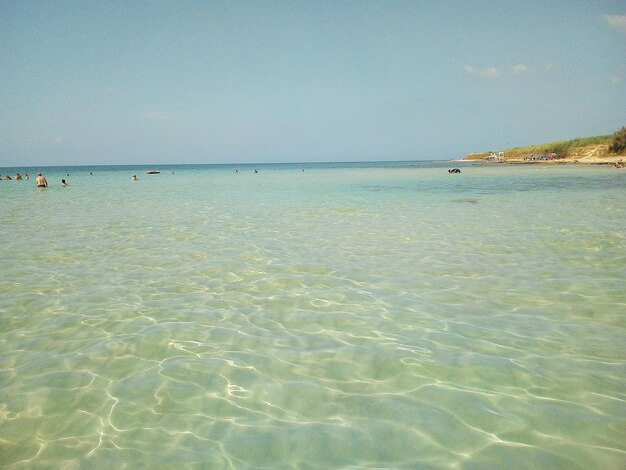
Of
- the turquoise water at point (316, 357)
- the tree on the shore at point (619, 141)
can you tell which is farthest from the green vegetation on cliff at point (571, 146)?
the turquoise water at point (316, 357)

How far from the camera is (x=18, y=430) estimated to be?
3414 mm

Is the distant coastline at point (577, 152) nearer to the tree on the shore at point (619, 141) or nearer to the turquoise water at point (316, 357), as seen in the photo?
the tree on the shore at point (619, 141)

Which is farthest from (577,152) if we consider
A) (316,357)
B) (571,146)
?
(316,357)

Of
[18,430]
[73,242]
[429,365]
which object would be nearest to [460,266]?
[429,365]

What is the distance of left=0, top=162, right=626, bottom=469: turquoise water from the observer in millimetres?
3164

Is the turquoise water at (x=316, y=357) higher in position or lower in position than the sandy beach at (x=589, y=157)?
lower

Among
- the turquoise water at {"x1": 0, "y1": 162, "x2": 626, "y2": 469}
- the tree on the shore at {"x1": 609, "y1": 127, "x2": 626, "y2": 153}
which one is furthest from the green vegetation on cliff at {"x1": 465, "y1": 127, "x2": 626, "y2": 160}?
the turquoise water at {"x1": 0, "y1": 162, "x2": 626, "y2": 469}

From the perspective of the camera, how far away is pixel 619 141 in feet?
212

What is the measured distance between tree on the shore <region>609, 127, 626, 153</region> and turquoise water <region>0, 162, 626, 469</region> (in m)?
71.6

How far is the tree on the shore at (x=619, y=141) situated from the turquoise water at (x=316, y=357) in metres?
71.6

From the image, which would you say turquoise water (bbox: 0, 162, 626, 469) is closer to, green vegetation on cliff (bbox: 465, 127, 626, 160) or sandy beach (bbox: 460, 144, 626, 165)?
sandy beach (bbox: 460, 144, 626, 165)

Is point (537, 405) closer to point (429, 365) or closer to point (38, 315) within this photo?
point (429, 365)

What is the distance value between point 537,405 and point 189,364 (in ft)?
12.1

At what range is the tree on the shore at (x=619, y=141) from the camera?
63.3 metres
